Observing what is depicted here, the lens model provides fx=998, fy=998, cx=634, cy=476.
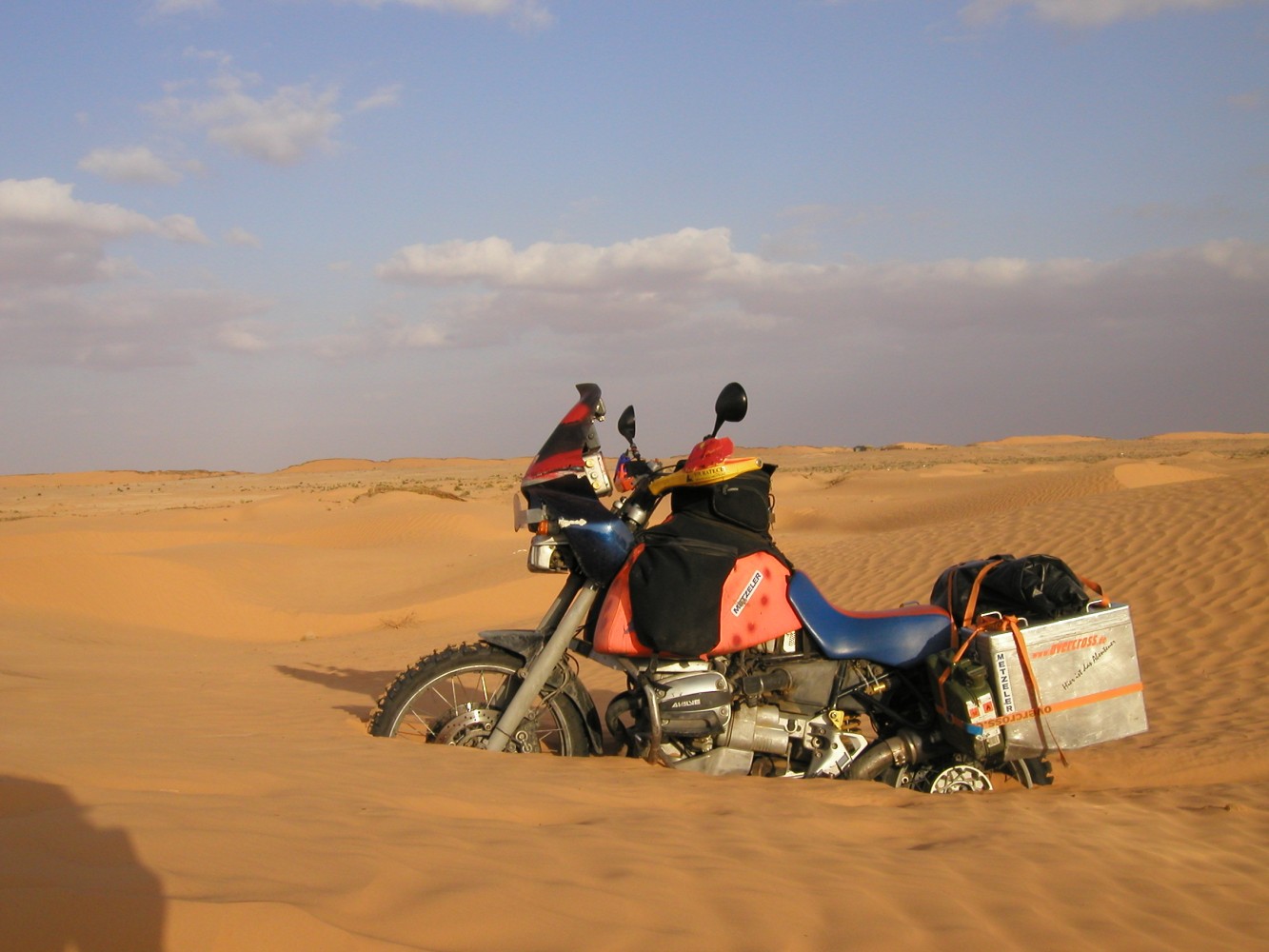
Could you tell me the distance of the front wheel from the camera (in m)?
4.43

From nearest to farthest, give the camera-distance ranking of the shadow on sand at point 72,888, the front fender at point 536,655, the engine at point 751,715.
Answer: the shadow on sand at point 72,888 < the engine at point 751,715 < the front fender at point 536,655

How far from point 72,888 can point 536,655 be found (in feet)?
7.83

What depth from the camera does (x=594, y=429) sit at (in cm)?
436

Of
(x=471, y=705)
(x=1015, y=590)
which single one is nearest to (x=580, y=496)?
(x=471, y=705)

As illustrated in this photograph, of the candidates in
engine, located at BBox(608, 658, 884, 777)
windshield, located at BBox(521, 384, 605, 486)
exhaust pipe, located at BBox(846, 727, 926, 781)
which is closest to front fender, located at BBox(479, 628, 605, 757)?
engine, located at BBox(608, 658, 884, 777)

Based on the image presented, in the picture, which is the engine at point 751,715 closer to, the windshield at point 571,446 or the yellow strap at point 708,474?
the yellow strap at point 708,474

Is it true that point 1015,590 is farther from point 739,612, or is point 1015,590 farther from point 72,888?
point 72,888

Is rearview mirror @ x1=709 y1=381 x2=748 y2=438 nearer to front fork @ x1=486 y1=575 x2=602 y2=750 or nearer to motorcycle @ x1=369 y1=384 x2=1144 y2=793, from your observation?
motorcycle @ x1=369 y1=384 x2=1144 y2=793

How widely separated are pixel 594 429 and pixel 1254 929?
2.90 metres

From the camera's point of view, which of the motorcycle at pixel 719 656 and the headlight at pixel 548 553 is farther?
the headlight at pixel 548 553

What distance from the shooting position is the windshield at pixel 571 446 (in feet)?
14.2

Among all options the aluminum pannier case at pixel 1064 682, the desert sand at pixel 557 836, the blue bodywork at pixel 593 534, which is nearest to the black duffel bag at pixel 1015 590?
the aluminum pannier case at pixel 1064 682

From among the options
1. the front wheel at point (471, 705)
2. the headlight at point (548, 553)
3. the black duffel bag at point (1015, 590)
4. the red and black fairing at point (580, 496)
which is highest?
the red and black fairing at point (580, 496)

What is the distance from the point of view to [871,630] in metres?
4.39
